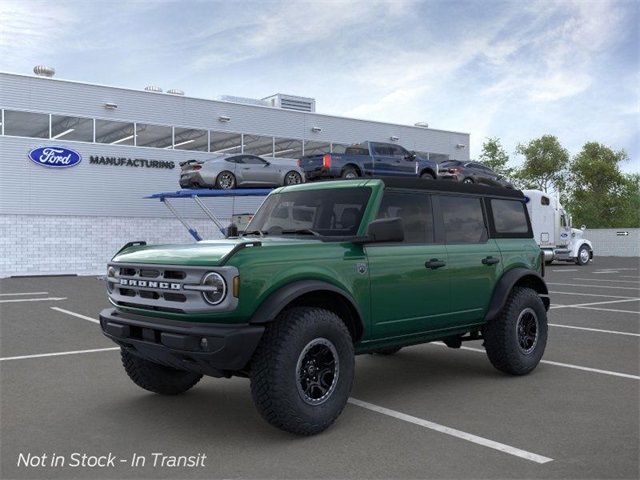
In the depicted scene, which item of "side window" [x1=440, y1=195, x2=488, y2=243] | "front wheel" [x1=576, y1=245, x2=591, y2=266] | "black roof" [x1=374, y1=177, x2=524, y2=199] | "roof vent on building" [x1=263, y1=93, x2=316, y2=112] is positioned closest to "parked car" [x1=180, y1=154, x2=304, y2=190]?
"roof vent on building" [x1=263, y1=93, x2=316, y2=112]

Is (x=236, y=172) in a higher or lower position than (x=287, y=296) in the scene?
higher

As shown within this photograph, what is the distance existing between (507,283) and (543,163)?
215 feet

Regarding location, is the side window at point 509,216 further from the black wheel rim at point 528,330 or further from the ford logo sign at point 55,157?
the ford logo sign at point 55,157

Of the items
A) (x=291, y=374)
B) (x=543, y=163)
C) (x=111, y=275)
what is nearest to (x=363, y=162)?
(x=111, y=275)

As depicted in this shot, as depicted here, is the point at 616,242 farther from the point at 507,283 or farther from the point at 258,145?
the point at 507,283

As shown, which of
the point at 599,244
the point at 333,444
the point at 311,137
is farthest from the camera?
the point at 599,244

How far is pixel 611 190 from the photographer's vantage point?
6812 centimetres

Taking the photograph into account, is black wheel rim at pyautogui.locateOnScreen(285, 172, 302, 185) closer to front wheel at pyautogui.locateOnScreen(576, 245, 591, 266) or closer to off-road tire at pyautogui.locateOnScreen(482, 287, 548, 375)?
front wheel at pyautogui.locateOnScreen(576, 245, 591, 266)

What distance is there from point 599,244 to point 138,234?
35.5 meters

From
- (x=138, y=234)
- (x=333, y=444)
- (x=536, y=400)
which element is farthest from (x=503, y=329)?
(x=138, y=234)

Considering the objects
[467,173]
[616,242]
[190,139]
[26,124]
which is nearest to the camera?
[467,173]

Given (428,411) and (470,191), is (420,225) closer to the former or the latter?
(470,191)

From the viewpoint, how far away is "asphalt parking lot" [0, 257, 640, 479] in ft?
13.3

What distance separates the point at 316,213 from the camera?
5832 mm
